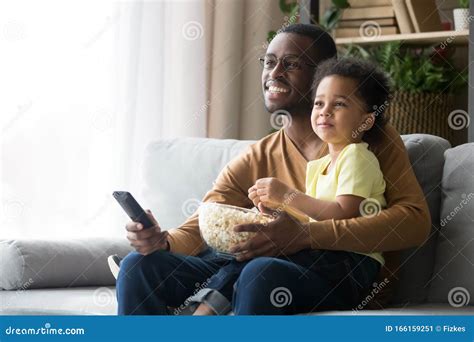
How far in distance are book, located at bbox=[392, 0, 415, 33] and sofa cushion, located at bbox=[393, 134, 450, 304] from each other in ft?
2.92

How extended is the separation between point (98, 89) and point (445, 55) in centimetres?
104

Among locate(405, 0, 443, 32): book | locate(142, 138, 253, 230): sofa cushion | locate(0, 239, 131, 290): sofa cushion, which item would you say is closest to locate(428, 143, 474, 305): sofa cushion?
locate(142, 138, 253, 230): sofa cushion

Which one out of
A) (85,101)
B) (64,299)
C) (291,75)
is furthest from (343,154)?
(85,101)

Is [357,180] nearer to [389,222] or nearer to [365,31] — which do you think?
[389,222]

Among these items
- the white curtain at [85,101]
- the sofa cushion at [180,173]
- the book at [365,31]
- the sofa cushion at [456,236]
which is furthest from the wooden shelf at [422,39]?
the sofa cushion at [456,236]

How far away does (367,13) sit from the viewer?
9.15 feet

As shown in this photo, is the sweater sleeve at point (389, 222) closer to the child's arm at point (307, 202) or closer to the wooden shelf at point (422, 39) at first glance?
the child's arm at point (307, 202)

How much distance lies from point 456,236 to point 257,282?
471 mm

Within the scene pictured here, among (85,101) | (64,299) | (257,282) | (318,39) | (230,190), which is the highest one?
(318,39)

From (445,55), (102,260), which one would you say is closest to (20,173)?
(102,260)

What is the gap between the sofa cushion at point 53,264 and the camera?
1.87m

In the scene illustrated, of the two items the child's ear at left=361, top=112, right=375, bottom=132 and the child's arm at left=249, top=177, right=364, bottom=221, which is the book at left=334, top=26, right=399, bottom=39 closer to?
the child's ear at left=361, top=112, right=375, bottom=132

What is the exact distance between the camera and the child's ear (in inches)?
63.9

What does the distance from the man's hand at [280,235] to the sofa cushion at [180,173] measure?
0.55 metres
